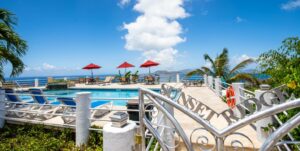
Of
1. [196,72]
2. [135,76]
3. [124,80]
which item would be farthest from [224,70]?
[124,80]

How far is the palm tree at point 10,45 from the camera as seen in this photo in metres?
5.91

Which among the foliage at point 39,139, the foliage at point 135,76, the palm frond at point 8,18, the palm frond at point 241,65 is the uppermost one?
the palm frond at point 8,18

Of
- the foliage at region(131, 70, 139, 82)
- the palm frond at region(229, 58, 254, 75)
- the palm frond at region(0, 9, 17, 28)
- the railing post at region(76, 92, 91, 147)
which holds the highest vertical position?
the palm frond at region(0, 9, 17, 28)

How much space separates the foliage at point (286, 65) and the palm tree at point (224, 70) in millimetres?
8271

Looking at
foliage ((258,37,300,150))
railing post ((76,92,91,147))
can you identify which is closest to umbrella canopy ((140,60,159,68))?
foliage ((258,37,300,150))

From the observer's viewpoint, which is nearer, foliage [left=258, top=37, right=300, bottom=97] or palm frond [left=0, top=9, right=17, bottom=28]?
foliage [left=258, top=37, right=300, bottom=97]

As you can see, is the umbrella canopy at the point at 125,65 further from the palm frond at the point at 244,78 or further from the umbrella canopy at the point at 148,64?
the palm frond at the point at 244,78

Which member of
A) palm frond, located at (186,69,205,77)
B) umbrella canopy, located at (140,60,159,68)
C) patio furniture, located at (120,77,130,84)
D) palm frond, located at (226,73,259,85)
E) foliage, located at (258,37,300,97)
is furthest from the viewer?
patio furniture, located at (120,77,130,84)

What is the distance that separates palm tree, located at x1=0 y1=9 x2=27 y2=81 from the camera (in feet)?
19.4

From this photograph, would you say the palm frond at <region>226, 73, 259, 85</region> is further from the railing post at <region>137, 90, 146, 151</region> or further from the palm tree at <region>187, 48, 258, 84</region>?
the railing post at <region>137, 90, 146, 151</region>

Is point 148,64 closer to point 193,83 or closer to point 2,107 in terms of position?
point 193,83

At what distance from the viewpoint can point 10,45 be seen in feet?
20.4

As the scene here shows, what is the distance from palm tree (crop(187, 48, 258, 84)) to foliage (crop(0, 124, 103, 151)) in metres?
11.8

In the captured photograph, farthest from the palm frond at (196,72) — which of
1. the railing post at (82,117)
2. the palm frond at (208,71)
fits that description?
the railing post at (82,117)
